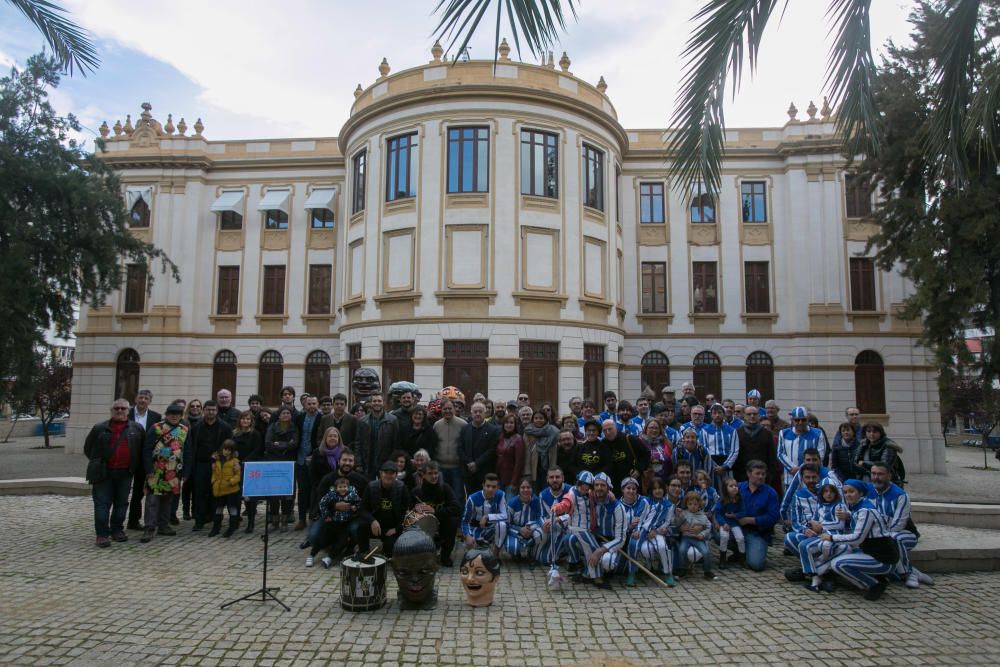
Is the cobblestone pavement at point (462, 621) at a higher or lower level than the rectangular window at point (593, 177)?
lower

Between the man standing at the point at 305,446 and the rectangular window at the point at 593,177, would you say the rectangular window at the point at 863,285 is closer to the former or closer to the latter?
the rectangular window at the point at 593,177

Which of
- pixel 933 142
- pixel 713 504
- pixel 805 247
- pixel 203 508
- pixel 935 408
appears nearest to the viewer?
pixel 933 142

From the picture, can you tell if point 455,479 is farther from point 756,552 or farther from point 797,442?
point 797,442

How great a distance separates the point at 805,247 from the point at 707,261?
11.8ft

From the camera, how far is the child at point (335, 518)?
7.71 metres

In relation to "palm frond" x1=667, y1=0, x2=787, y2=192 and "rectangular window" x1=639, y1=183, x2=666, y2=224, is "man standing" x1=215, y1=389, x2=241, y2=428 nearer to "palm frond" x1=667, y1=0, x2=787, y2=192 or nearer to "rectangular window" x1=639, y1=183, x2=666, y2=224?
"palm frond" x1=667, y1=0, x2=787, y2=192

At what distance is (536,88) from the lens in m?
19.1

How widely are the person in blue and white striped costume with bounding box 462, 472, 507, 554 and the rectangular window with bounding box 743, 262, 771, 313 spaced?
1854 cm

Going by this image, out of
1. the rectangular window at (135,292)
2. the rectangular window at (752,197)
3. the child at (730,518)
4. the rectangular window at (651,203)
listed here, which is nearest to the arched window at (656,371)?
the rectangular window at (651,203)

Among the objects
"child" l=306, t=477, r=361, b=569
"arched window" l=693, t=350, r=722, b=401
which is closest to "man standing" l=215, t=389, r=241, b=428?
"child" l=306, t=477, r=361, b=569

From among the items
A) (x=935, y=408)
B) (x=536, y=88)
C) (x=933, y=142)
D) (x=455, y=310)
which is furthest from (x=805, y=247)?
(x=933, y=142)

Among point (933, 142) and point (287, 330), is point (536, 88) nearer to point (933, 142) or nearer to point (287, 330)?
point (287, 330)

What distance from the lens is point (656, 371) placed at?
2347 centimetres

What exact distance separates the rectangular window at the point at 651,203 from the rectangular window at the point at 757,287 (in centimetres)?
385
